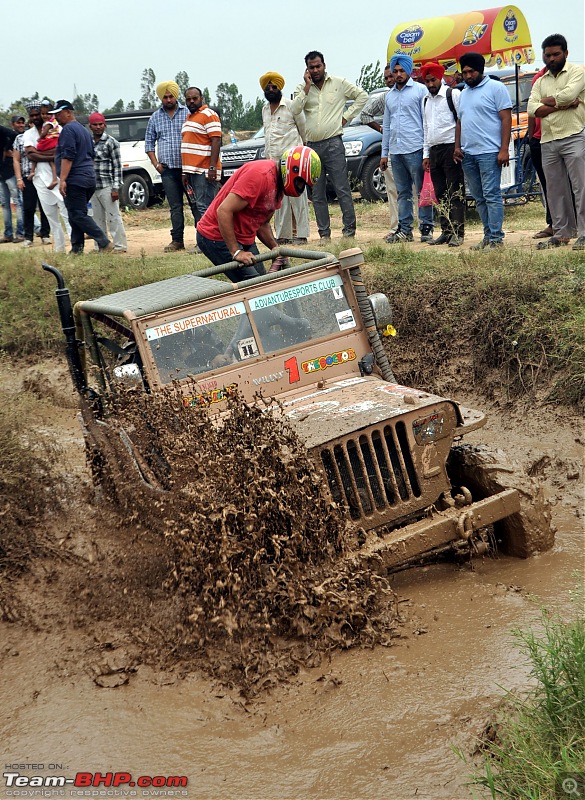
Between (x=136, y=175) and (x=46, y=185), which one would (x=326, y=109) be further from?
(x=136, y=175)

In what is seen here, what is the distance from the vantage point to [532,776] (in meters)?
2.92

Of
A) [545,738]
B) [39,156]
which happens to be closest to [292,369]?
[545,738]

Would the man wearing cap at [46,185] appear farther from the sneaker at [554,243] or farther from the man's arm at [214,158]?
the sneaker at [554,243]

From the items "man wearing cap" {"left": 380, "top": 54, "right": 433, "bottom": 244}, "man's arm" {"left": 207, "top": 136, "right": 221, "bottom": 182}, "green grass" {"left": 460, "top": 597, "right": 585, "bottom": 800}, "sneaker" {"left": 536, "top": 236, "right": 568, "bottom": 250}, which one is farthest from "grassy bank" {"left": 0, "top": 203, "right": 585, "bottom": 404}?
"green grass" {"left": 460, "top": 597, "right": 585, "bottom": 800}

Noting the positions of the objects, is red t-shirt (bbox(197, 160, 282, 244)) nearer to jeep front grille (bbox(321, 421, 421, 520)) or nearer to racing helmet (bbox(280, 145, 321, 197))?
racing helmet (bbox(280, 145, 321, 197))

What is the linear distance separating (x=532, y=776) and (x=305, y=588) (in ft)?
4.83

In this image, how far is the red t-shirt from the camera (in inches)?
227

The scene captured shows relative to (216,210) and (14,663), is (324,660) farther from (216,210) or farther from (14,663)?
(216,210)

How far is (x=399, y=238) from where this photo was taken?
32.1 feet

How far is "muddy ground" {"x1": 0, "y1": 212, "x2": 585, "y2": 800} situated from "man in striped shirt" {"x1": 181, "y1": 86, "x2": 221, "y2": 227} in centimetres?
583

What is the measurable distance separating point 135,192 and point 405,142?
7817mm

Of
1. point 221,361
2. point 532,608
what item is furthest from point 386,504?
point 221,361

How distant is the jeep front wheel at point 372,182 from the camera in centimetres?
1358

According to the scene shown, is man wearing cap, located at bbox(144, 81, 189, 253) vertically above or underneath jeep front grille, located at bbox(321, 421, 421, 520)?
above
